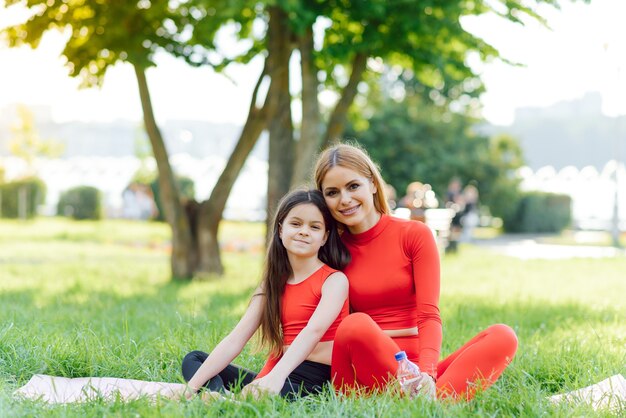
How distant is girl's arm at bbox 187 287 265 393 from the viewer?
396 cm

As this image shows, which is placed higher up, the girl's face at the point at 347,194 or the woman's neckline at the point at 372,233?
the girl's face at the point at 347,194

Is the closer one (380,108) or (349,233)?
(349,233)

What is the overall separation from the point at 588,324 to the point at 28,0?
7.93 metres

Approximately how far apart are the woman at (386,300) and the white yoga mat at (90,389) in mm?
888

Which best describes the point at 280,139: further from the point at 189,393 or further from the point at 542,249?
the point at 542,249

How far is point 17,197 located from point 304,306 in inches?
1044

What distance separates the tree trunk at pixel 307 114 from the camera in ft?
34.8

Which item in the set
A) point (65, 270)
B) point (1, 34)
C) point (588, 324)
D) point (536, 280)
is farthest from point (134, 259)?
point (588, 324)

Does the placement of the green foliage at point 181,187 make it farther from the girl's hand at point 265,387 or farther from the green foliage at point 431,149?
the girl's hand at point 265,387

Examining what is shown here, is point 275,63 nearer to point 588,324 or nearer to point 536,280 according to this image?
point 536,280

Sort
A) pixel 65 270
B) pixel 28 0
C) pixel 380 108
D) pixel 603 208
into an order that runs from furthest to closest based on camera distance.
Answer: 1. pixel 603 208
2. pixel 380 108
3. pixel 65 270
4. pixel 28 0

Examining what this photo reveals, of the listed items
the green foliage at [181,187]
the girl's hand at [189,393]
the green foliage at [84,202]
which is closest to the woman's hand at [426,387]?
the girl's hand at [189,393]

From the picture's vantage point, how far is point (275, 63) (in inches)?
443

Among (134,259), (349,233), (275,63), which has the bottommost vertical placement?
(134,259)
